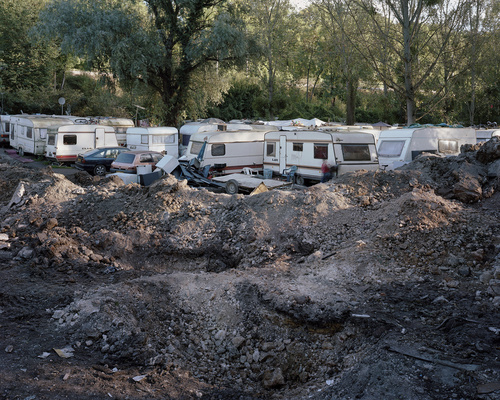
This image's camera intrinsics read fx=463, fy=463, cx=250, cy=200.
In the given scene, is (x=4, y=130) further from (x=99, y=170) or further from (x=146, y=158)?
(x=146, y=158)

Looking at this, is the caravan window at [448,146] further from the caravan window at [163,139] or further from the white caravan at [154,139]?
the caravan window at [163,139]

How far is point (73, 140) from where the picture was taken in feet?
78.2

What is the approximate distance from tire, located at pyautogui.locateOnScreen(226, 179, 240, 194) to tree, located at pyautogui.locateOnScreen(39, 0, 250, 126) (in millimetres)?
13352

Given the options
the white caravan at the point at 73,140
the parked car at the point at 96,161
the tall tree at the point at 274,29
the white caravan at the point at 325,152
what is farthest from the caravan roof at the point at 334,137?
the tall tree at the point at 274,29

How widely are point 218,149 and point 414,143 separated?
7613mm

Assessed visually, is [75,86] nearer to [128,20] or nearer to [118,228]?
[128,20]

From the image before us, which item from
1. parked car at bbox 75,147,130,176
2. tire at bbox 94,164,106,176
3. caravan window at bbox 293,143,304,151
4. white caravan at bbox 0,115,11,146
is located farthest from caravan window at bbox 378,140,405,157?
white caravan at bbox 0,115,11,146

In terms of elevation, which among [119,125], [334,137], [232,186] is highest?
[119,125]

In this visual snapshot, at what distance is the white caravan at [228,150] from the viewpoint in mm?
18797

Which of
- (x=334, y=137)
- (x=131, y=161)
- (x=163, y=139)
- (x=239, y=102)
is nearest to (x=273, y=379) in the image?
(x=334, y=137)

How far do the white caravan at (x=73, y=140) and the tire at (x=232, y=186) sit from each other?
11.8 m

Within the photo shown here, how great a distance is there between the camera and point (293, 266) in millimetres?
8828

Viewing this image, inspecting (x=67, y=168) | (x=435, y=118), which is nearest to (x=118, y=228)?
(x=67, y=168)

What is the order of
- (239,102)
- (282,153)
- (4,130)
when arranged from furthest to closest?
(239,102), (4,130), (282,153)
